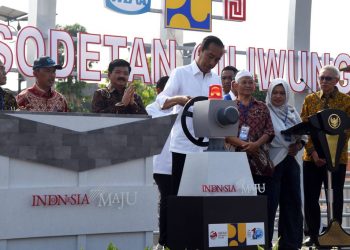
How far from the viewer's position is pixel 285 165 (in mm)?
6742

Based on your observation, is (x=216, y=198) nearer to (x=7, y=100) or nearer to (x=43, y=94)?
(x=7, y=100)

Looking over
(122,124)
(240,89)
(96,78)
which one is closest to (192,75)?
(240,89)

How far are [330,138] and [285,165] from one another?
1.54 ft

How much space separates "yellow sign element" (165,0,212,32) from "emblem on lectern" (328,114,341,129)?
673cm

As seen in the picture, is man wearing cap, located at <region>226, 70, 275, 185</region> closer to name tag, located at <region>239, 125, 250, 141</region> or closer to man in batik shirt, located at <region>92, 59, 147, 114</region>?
name tag, located at <region>239, 125, 250, 141</region>

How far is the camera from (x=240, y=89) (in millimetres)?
6457

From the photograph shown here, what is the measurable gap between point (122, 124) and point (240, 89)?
1.82 m

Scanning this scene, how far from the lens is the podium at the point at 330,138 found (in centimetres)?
644

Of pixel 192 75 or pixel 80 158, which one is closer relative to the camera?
pixel 80 158

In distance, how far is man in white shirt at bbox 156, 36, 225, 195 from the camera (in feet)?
18.8

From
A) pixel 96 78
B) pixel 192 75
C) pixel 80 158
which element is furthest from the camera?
pixel 96 78

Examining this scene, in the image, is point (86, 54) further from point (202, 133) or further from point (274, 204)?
point (202, 133)

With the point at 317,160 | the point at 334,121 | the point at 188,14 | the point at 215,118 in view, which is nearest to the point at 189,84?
the point at 215,118

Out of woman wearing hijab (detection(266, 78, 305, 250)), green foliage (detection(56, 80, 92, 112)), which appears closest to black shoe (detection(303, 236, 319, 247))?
woman wearing hijab (detection(266, 78, 305, 250))
